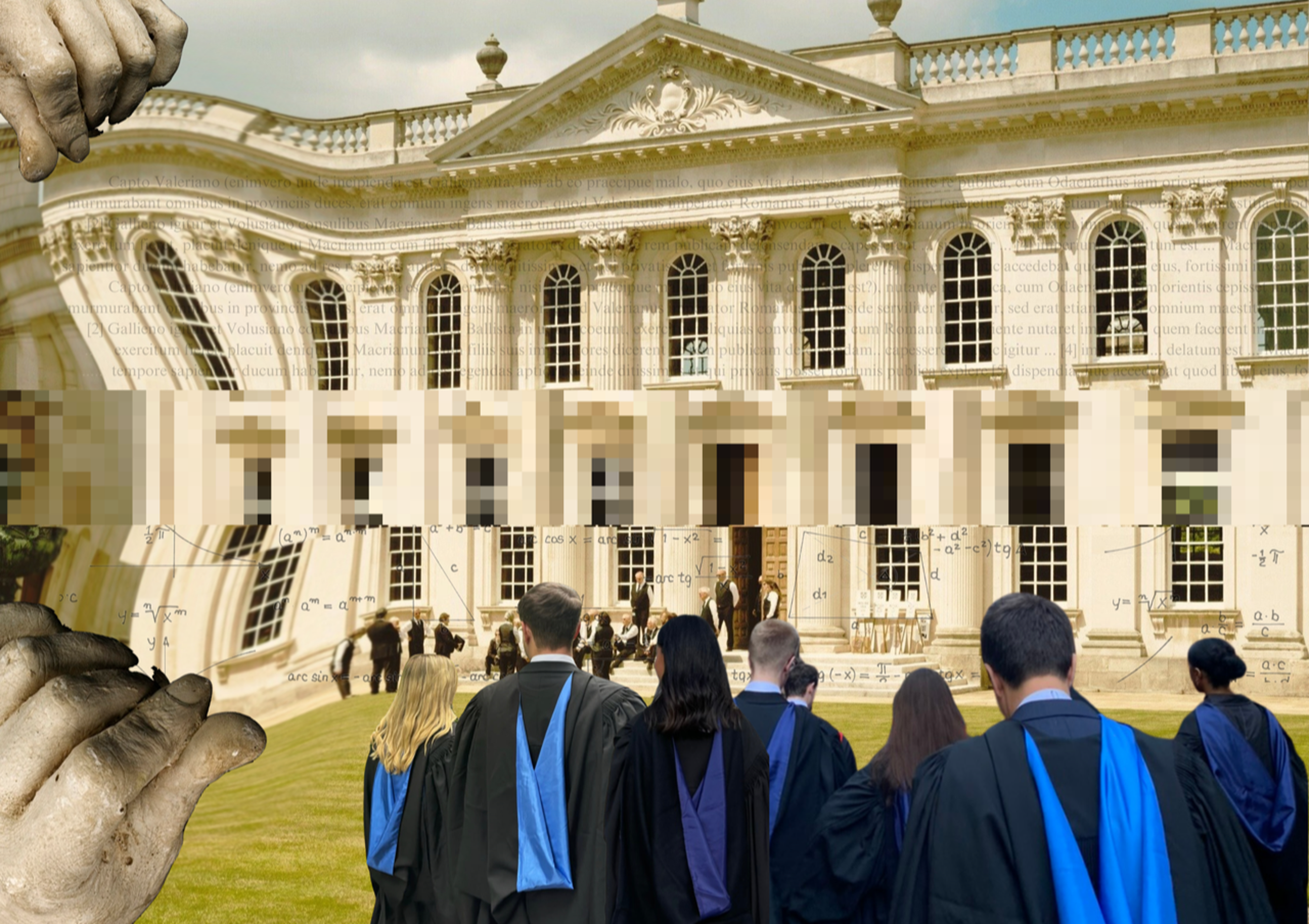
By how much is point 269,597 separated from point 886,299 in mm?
24687

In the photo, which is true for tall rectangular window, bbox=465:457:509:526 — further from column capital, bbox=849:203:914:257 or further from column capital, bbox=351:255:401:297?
column capital, bbox=351:255:401:297

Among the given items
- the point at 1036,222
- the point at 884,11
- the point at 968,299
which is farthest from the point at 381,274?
the point at 1036,222

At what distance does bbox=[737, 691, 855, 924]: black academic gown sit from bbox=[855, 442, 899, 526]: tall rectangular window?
10.2 ft

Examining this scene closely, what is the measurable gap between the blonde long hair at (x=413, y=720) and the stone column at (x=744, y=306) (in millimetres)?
21205

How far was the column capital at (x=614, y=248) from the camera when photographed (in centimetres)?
2711

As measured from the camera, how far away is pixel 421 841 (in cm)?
484

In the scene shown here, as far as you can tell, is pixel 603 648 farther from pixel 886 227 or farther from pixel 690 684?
pixel 886 227

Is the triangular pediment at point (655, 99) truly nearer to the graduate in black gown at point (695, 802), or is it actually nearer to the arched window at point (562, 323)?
the arched window at point (562, 323)

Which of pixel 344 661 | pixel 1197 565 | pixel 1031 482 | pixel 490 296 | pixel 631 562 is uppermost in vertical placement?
pixel 490 296

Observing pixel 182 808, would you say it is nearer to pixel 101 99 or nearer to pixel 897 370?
pixel 101 99

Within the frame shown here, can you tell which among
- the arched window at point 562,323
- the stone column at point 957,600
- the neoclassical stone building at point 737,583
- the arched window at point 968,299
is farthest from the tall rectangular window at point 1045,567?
the arched window at point 562,323

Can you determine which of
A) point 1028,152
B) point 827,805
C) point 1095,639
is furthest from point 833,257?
point 827,805

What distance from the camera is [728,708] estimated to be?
402 cm

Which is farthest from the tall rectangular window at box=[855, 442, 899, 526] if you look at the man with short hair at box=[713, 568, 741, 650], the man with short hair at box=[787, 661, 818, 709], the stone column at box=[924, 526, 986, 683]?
the man with short hair at box=[713, 568, 741, 650]
